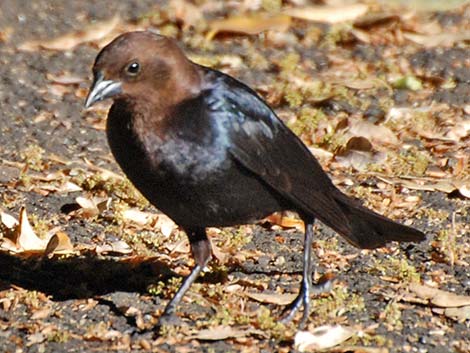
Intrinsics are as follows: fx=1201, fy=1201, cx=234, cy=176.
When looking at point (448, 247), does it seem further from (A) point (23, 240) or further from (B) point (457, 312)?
(A) point (23, 240)

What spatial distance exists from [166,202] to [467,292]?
1.31 m

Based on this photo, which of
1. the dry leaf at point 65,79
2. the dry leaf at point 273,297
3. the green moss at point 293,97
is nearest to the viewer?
the dry leaf at point 273,297

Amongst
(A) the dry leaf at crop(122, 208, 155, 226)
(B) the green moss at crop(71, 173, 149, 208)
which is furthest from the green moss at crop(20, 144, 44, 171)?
(A) the dry leaf at crop(122, 208, 155, 226)

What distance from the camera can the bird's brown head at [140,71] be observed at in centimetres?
428

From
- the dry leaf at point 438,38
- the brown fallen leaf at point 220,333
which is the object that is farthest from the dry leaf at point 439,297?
the dry leaf at point 438,38

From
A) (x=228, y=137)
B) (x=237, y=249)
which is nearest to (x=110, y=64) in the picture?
(x=228, y=137)

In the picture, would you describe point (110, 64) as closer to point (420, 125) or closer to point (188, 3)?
point (420, 125)

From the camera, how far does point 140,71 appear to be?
4324 millimetres

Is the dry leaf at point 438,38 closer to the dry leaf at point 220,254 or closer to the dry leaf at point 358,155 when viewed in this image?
the dry leaf at point 358,155

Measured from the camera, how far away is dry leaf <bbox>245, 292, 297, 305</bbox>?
4.71 metres

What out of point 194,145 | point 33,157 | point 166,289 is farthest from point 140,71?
point 33,157

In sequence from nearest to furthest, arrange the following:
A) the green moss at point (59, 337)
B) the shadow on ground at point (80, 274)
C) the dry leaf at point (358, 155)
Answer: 1. the green moss at point (59, 337)
2. the shadow on ground at point (80, 274)
3. the dry leaf at point (358, 155)

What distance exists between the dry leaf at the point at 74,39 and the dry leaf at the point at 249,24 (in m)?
0.69

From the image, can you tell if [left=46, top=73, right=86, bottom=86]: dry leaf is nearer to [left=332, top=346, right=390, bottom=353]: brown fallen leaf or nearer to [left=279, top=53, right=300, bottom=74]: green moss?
[left=279, top=53, right=300, bottom=74]: green moss
